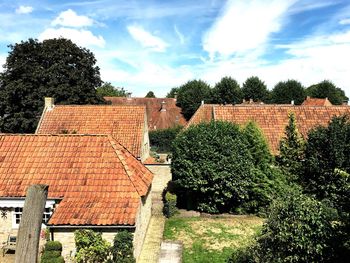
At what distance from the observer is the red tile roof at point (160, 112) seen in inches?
2373

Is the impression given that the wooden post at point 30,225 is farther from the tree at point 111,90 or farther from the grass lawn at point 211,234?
the tree at point 111,90

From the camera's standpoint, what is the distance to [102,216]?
16.5m

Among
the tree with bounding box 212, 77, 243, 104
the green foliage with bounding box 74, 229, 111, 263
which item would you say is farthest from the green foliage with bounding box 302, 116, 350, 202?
the tree with bounding box 212, 77, 243, 104

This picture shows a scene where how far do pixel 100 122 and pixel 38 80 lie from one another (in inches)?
451

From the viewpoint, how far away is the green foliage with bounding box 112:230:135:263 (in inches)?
615

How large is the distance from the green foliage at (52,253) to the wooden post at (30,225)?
13.4m

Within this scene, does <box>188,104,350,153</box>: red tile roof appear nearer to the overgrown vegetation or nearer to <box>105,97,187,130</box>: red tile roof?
the overgrown vegetation

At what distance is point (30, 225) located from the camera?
9.87 feet

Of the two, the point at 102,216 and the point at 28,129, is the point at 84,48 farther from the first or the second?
the point at 102,216

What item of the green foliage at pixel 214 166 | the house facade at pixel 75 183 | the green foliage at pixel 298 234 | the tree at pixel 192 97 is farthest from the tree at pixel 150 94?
the green foliage at pixel 298 234

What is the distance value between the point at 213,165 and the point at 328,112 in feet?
47.1

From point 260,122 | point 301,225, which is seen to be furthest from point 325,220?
point 260,122

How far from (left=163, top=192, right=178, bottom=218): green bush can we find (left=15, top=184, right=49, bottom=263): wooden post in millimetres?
20878

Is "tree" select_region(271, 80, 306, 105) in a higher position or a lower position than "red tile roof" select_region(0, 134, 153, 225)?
higher
